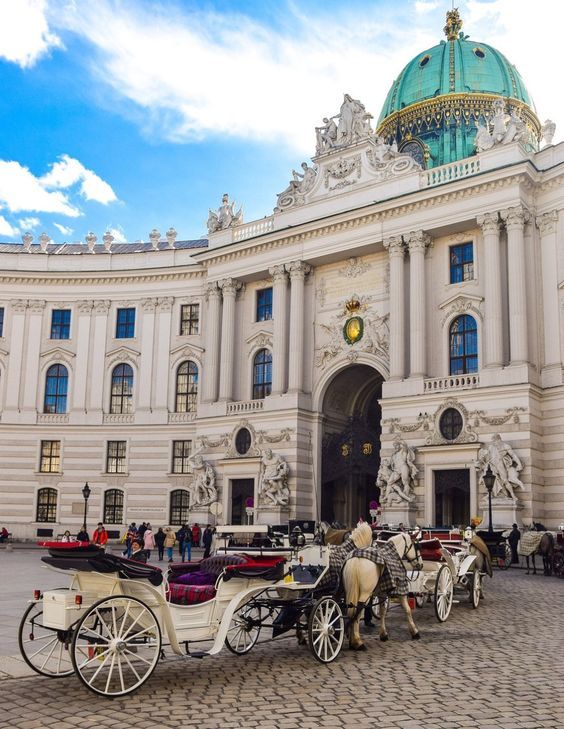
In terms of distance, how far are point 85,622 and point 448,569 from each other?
787cm

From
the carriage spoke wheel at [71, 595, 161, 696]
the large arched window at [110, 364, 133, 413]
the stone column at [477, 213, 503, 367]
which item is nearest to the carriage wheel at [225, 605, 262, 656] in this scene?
the carriage spoke wheel at [71, 595, 161, 696]

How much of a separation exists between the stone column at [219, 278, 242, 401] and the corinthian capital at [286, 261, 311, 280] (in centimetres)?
425

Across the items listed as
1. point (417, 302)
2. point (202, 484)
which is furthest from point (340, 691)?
point (202, 484)

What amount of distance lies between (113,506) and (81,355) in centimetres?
947

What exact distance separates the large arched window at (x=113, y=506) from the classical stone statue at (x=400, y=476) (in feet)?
60.4

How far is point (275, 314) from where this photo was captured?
4262 cm

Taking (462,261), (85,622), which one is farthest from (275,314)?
(85,622)

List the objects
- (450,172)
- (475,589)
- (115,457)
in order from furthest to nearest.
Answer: (115,457) → (450,172) → (475,589)

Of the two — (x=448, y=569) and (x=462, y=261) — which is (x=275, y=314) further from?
(x=448, y=569)

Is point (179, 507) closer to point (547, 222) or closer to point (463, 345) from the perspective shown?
point (463, 345)

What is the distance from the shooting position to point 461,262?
37719 millimetres

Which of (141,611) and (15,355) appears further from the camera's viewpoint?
(15,355)

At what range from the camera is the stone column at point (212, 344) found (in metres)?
44.6

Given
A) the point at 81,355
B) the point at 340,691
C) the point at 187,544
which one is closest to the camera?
the point at 340,691
